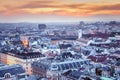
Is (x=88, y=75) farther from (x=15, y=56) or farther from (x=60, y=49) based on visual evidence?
(x=60, y=49)

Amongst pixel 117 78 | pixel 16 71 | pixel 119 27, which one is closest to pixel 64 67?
pixel 16 71

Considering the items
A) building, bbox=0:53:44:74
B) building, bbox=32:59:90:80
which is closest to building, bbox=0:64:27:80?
building, bbox=32:59:90:80

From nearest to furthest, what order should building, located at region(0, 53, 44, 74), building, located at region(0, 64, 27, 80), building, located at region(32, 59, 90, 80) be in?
building, located at region(0, 64, 27, 80) → building, located at region(32, 59, 90, 80) → building, located at region(0, 53, 44, 74)

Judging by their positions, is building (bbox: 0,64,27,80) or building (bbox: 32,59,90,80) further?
building (bbox: 32,59,90,80)

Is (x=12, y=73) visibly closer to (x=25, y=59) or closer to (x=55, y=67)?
(x=55, y=67)

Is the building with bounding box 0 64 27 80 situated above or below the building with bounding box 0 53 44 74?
above

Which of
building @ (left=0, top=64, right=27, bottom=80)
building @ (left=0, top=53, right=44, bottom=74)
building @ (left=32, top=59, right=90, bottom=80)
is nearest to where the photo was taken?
building @ (left=0, top=64, right=27, bottom=80)

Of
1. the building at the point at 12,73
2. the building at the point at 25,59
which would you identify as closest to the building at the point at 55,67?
the building at the point at 25,59

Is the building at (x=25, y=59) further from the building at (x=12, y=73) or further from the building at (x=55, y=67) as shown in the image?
the building at (x=12, y=73)

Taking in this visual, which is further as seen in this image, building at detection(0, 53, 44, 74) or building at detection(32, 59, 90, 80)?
building at detection(0, 53, 44, 74)

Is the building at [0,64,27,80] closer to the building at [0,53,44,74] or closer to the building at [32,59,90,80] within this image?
the building at [32,59,90,80]

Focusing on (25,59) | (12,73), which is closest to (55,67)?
(12,73)
